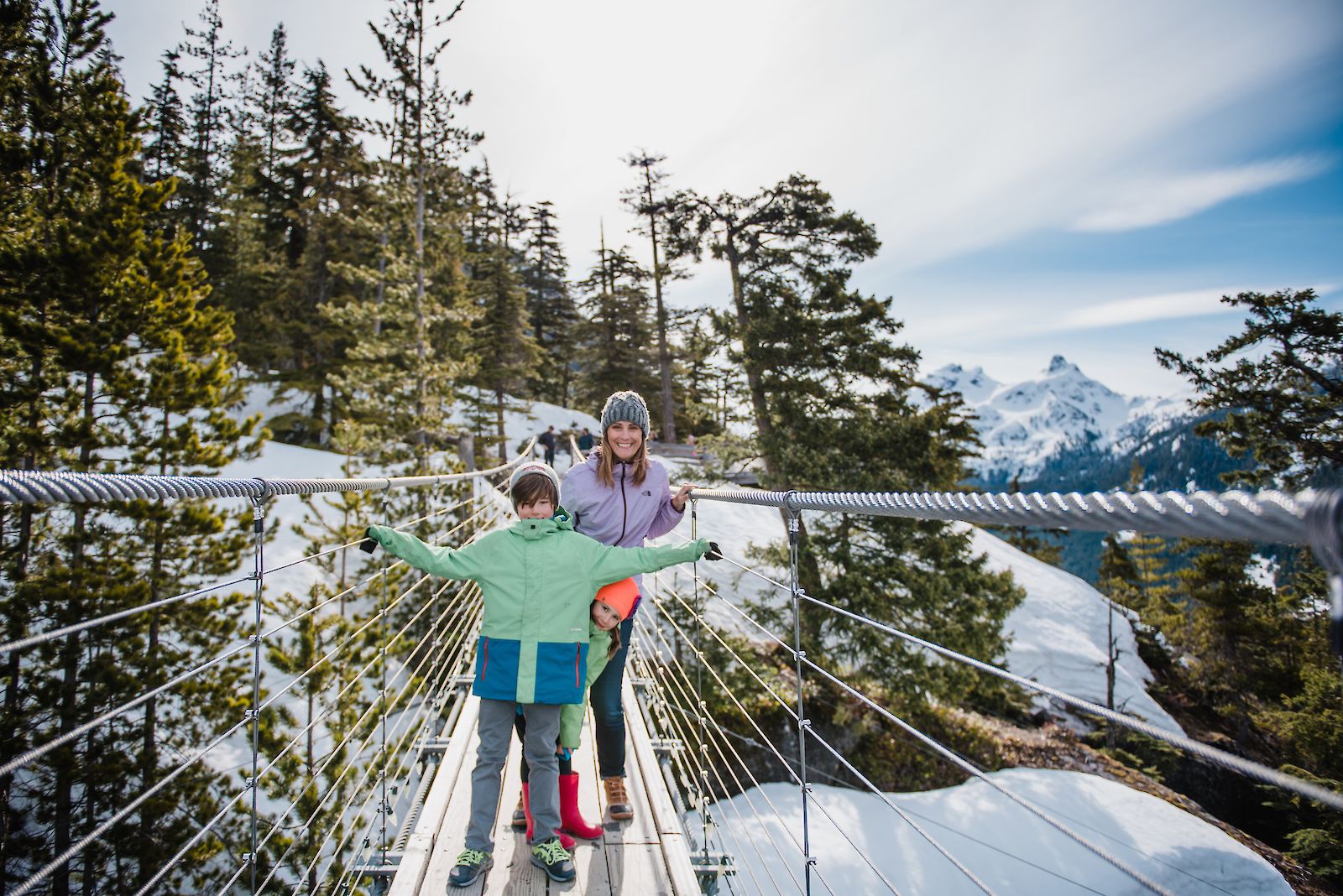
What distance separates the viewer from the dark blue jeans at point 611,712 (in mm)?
2367

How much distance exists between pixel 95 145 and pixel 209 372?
8.35 feet

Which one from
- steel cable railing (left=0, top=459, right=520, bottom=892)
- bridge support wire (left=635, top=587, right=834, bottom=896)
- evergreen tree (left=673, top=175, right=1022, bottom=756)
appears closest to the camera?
steel cable railing (left=0, top=459, right=520, bottom=892)

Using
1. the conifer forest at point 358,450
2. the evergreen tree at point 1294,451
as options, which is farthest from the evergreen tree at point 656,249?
the evergreen tree at point 1294,451

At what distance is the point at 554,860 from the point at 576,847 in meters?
0.22

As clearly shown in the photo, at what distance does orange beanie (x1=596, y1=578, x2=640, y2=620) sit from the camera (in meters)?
2.15

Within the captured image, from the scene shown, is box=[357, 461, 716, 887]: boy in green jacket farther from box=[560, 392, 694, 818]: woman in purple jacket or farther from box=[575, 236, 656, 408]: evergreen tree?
box=[575, 236, 656, 408]: evergreen tree

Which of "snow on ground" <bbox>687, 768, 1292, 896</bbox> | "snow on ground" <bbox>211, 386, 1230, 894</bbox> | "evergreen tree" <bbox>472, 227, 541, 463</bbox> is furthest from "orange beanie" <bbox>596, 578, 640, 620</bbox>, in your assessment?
"evergreen tree" <bbox>472, 227, 541, 463</bbox>

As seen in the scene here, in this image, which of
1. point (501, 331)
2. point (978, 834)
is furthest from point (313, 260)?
point (978, 834)

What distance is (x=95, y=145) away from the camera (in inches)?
267

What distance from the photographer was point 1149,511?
0.87 m

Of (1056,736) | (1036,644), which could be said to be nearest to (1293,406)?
(1056,736)

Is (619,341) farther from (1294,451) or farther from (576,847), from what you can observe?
(576,847)

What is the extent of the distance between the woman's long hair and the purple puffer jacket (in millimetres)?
14

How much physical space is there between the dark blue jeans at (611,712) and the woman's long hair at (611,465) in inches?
20.7
